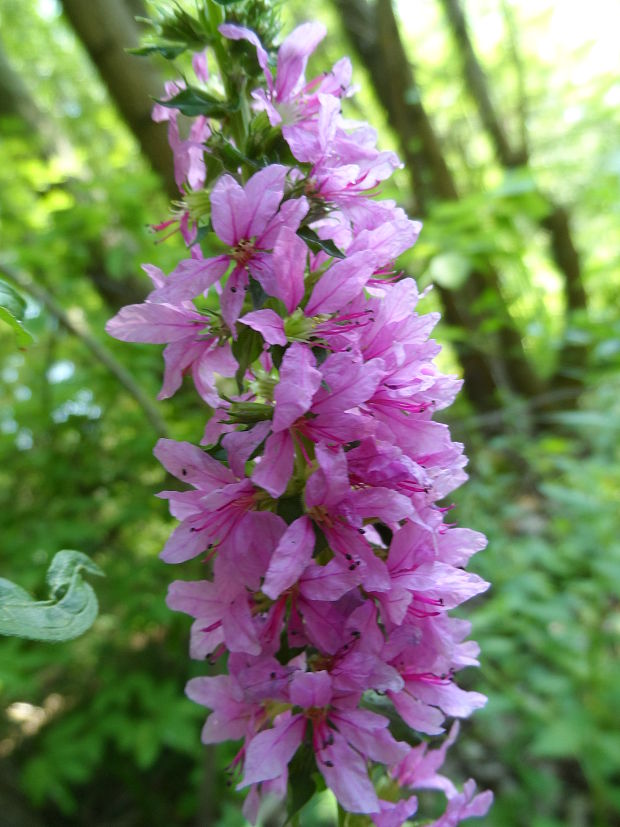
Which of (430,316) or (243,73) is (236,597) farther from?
(243,73)

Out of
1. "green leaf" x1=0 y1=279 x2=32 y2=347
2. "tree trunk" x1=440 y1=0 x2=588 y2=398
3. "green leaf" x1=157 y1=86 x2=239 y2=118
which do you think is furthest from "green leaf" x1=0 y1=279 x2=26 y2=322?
"tree trunk" x1=440 y1=0 x2=588 y2=398

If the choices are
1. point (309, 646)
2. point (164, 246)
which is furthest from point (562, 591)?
point (309, 646)

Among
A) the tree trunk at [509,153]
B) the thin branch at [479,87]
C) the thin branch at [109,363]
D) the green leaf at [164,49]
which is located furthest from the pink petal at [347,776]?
the thin branch at [479,87]

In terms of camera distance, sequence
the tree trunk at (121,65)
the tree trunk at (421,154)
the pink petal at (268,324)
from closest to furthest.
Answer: the pink petal at (268,324)
the tree trunk at (121,65)
the tree trunk at (421,154)

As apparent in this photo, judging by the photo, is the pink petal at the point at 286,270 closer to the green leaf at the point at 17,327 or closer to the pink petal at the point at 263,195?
the pink petal at the point at 263,195

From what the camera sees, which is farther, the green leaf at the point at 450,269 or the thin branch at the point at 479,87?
the thin branch at the point at 479,87

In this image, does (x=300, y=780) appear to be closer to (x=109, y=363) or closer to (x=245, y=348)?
(x=245, y=348)

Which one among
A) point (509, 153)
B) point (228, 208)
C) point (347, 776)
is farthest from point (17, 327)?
point (509, 153)
